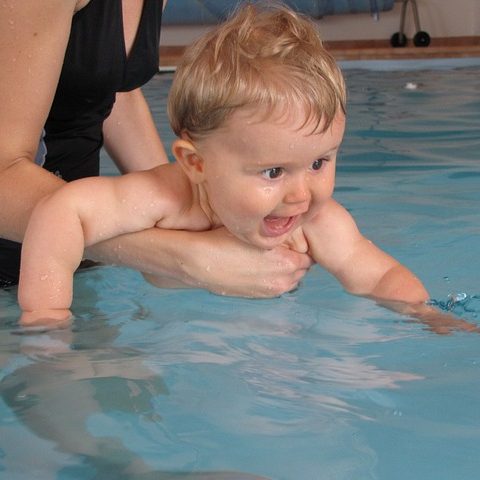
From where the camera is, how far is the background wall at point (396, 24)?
10062 millimetres

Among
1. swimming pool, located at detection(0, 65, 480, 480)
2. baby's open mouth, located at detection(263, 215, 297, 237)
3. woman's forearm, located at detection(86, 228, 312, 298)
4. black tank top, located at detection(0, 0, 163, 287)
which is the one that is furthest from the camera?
black tank top, located at detection(0, 0, 163, 287)

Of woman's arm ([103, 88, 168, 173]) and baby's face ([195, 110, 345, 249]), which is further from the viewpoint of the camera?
woman's arm ([103, 88, 168, 173])

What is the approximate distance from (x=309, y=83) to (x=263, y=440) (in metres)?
0.58

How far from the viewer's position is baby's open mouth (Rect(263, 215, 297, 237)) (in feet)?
5.66

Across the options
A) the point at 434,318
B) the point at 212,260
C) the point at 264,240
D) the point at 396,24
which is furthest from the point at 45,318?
the point at 396,24

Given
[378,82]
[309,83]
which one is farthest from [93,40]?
[378,82]

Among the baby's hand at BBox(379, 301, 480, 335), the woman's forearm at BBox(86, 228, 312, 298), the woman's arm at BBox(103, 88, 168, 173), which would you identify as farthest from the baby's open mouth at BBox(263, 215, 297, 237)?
the woman's arm at BBox(103, 88, 168, 173)

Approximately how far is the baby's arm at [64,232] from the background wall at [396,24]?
8.39 metres

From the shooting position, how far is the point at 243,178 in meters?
1.67

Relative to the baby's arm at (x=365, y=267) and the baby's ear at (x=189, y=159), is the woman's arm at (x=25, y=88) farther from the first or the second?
the baby's arm at (x=365, y=267)

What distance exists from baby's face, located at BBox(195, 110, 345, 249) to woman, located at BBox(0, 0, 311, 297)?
0.46 ft

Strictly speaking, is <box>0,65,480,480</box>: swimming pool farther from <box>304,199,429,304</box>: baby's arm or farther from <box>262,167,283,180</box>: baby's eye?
<box>262,167,283,180</box>: baby's eye

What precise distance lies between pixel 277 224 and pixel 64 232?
1.25 ft

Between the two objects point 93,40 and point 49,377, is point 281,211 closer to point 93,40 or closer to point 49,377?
point 49,377
